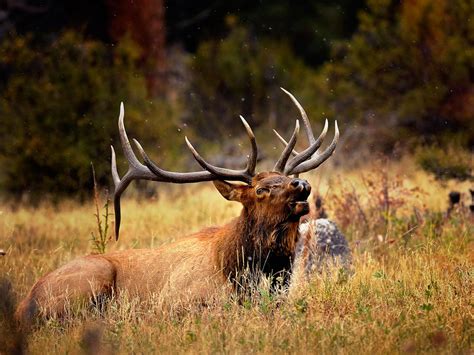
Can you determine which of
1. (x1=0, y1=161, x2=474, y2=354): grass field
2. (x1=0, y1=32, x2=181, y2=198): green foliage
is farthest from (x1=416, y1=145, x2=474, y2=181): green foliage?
(x1=0, y1=32, x2=181, y2=198): green foliage

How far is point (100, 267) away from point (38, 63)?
8.86 m

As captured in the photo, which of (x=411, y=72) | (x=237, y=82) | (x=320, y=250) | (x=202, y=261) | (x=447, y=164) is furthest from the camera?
(x=237, y=82)

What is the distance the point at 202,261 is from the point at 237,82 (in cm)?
1644

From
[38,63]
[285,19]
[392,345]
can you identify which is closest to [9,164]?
[38,63]

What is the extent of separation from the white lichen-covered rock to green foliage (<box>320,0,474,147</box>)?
8.45 metres

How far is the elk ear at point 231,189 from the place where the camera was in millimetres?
8117

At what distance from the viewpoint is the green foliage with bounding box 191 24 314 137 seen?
24.0 meters

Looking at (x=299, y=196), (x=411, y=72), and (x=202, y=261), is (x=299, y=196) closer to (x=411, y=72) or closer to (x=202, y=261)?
(x=202, y=261)

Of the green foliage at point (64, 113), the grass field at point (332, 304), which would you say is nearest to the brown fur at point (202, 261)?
the grass field at point (332, 304)

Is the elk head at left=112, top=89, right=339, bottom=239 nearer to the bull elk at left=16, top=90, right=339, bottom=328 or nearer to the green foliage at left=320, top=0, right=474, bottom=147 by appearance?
the bull elk at left=16, top=90, right=339, bottom=328

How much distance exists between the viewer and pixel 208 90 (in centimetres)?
2477

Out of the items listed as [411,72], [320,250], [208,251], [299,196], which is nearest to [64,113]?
[411,72]

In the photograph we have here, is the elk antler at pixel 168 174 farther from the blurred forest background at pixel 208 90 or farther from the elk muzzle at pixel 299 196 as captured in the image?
the blurred forest background at pixel 208 90

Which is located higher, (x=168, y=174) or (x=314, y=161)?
(x=314, y=161)
